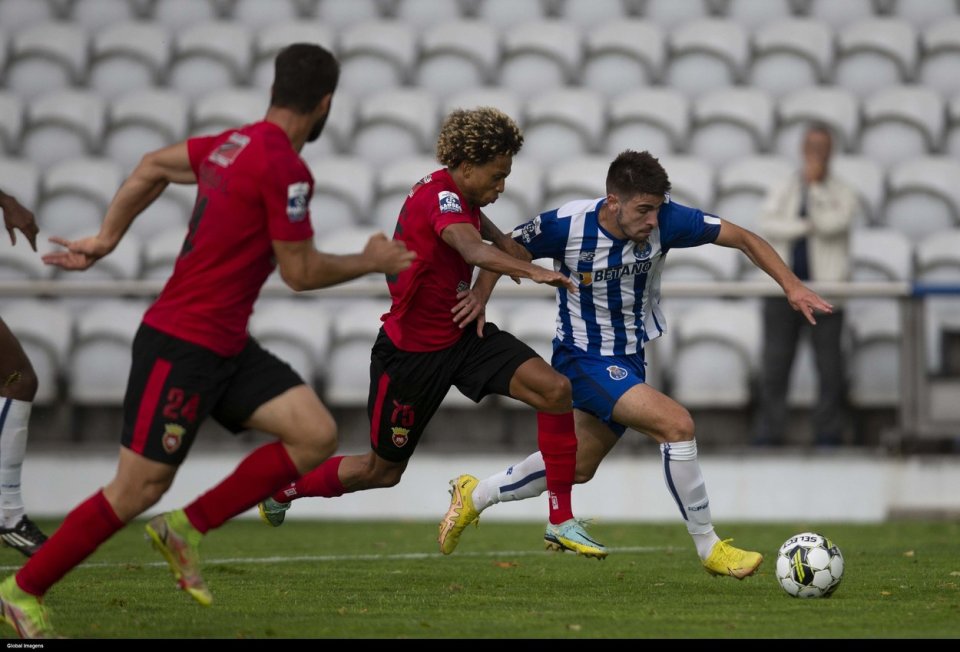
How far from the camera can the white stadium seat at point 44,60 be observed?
15.3m

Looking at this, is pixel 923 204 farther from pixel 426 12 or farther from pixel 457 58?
pixel 426 12

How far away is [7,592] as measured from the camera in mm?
5000

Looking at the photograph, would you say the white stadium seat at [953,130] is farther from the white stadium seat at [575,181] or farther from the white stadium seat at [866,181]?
the white stadium seat at [575,181]

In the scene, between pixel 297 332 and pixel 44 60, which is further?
pixel 44 60

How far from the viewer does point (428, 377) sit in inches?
274

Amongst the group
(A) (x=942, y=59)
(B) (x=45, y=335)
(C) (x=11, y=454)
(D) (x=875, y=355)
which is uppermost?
(A) (x=942, y=59)

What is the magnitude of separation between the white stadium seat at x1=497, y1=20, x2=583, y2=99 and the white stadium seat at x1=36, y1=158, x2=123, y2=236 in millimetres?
4237

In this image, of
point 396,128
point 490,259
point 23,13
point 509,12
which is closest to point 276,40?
point 396,128

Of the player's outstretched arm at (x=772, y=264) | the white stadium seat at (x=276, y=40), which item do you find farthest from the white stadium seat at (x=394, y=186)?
the player's outstretched arm at (x=772, y=264)

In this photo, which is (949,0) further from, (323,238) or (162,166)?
(162,166)

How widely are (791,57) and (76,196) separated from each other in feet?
23.8

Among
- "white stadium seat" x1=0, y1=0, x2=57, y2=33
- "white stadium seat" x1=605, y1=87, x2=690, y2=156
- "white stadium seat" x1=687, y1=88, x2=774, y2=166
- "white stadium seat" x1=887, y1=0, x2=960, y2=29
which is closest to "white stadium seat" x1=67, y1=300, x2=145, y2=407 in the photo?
"white stadium seat" x1=605, y1=87, x2=690, y2=156

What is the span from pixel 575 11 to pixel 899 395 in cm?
695

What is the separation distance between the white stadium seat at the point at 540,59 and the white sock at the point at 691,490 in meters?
9.07
